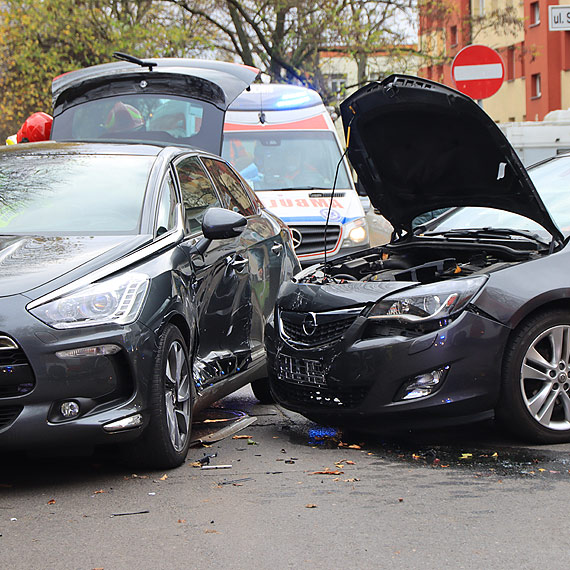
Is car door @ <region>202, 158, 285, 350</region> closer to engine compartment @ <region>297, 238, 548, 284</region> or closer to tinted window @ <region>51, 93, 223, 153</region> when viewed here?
engine compartment @ <region>297, 238, 548, 284</region>

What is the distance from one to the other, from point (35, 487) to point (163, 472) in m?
0.61

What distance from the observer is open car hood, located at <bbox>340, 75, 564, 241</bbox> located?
20.1ft

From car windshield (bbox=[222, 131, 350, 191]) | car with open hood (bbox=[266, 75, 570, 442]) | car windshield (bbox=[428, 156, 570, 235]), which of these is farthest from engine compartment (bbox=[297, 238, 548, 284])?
car windshield (bbox=[222, 131, 350, 191])

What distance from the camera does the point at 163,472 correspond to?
17.5 feet

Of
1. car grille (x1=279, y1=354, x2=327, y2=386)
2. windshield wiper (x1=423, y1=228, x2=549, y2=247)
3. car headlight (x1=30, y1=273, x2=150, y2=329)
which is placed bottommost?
car grille (x1=279, y1=354, x2=327, y2=386)

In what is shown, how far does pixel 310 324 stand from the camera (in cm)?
601

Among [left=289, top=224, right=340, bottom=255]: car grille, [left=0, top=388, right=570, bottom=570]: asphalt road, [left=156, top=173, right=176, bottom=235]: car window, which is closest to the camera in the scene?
[left=0, top=388, right=570, bottom=570]: asphalt road

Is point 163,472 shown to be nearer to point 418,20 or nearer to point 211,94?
point 211,94

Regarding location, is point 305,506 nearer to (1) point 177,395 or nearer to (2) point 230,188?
(1) point 177,395

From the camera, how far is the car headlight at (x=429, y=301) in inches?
219

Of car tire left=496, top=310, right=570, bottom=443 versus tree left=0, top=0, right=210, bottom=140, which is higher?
tree left=0, top=0, right=210, bottom=140

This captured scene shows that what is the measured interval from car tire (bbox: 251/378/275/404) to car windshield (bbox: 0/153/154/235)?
73.4 inches

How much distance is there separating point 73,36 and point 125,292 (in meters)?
29.9

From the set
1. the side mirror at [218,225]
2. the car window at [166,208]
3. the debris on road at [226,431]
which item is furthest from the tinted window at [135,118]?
the side mirror at [218,225]
